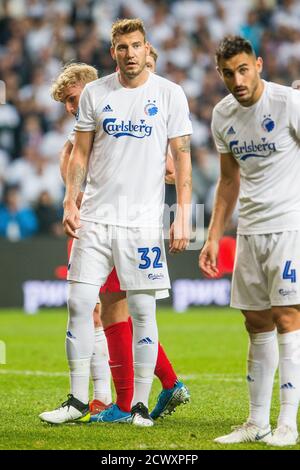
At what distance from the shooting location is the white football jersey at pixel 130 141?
19.9 ft

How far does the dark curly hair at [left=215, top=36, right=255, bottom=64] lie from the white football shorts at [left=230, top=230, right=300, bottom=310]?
35.8 inches

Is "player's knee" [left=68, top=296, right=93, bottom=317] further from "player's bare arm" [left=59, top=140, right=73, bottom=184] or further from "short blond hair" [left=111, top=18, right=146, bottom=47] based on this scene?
"short blond hair" [left=111, top=18, right=146, bottom=47]

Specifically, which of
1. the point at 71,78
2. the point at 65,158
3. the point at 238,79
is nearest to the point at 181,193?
the point at 65,158

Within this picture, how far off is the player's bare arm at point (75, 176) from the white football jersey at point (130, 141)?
5 centimetres

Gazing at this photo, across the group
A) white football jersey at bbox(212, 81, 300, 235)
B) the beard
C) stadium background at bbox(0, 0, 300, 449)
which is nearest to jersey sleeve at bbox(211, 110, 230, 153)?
white football jersey at bbox(212, 81, 300, 235)

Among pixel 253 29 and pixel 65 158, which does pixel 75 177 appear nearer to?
pixel 65 158

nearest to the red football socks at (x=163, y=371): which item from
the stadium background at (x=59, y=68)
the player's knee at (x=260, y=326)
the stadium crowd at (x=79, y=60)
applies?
the player's knee at (x=260, y=326)

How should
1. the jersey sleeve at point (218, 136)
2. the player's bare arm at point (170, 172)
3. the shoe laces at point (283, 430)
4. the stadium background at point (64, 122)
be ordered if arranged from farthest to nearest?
the stadium background at point (64, 122)
the player's bare arm at point (170, 172)
the jersey sleeve at point (218, 136)
the shoe laces at point (283, 430)

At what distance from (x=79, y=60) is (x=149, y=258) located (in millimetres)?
11453

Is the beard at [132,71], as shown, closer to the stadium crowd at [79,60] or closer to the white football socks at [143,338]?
the white football socks at [143,338]

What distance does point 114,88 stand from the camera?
611 centimetres

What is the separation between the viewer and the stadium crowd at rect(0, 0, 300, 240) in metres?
15.6
